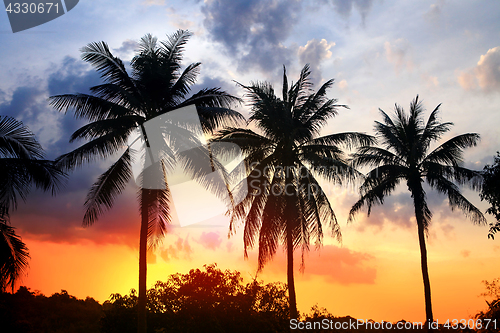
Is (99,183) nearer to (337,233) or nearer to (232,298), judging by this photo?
(232,298)

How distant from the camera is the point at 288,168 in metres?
17.6

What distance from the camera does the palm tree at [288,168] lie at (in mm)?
16844

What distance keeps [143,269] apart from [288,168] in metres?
7.77

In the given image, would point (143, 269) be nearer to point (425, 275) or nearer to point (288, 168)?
point (288, 168)

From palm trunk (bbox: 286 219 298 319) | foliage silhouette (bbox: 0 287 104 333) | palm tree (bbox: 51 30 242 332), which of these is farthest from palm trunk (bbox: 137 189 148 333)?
foliage silhouette (bbox: 0 287 104 333)

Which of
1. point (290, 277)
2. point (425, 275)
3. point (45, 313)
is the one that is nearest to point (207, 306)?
point (290, 277)

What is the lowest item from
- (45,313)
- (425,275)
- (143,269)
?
(45,313)

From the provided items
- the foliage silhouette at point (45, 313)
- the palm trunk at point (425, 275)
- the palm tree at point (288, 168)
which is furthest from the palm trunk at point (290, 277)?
the foliage silhouette at point (45, 313)

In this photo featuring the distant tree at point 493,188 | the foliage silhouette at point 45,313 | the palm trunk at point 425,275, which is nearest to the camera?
the distant tree at point 493,188

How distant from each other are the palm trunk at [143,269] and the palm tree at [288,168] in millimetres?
4104

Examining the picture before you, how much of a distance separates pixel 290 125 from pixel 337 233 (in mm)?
5454

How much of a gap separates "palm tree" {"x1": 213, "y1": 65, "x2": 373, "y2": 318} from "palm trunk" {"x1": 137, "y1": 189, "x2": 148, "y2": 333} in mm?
4104

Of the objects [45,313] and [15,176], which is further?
[45,313]

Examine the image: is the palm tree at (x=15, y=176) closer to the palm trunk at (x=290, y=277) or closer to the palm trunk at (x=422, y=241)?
the palm trunk at (x=290, y=277)
